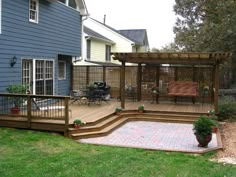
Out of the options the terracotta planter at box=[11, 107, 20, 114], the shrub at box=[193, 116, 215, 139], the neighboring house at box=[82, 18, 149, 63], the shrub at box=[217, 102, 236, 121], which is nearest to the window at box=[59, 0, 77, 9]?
the terracotta planter at box=[11, 107, 20, 114]

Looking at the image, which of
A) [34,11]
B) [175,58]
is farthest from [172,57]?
[34,11]

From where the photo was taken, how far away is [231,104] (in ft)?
44.8

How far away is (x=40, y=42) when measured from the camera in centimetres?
1245

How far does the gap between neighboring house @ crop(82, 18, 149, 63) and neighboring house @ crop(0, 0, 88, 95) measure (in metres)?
6.34

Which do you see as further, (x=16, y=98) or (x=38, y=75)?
(x=38, y=75)

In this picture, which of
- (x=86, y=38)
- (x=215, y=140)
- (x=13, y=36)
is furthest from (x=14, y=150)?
(x=86, y=38)

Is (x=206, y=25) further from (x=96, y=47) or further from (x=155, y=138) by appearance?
(x=155, y=138)

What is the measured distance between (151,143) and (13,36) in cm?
596

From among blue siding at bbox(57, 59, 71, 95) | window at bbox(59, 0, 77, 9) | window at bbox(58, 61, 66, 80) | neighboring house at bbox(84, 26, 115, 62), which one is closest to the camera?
window at bbox(59, 0, 77, 9)

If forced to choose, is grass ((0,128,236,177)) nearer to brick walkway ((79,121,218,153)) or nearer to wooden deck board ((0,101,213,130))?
brick walkway ((79,121,218,153))

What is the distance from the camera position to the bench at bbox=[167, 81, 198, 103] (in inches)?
582

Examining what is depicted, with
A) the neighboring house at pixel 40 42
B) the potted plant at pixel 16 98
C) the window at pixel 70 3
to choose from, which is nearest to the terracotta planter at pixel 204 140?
the potted plant at pixel 16 98

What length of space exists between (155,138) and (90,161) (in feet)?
10.7

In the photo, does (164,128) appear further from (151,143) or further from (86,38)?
(86,38)
